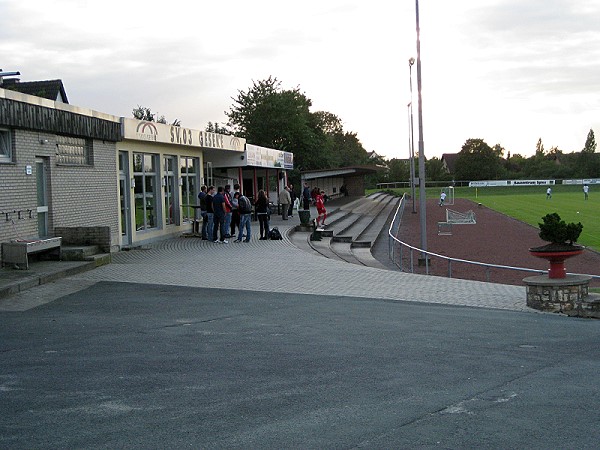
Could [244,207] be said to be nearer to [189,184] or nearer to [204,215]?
[204,215]

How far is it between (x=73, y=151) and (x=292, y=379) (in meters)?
13.9

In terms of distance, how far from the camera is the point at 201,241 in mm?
25781

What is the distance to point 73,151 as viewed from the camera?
19.7 meters

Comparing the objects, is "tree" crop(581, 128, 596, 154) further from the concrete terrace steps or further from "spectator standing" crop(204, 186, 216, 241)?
"spectator standing" crop(204, 186, 216, 241)

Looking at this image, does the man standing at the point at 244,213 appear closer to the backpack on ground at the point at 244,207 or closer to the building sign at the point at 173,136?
A: the backpack on ground at the point at 244,207

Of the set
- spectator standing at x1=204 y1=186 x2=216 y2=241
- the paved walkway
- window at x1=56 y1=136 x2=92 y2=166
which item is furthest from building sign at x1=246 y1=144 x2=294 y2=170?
window at x1=56 y1=136 x2=92 y2=166

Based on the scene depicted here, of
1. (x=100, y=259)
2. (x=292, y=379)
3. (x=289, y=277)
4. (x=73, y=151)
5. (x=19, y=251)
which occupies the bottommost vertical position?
(x=289, y=277)

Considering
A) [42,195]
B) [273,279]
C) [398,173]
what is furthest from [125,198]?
[398,173]

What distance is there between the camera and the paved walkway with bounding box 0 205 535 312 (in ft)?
46.8

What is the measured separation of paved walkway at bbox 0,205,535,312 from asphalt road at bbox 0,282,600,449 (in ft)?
6.69

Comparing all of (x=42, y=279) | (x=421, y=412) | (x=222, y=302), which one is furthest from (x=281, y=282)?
(x=421, y=412)

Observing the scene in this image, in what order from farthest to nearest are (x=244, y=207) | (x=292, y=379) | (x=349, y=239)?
(x=349, y=239)
(x=244, y=207)
(x=292, y=379)

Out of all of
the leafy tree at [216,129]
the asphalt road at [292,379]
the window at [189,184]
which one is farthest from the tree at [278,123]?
the asphalt road at [292,379]

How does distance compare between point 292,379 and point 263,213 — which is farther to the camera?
point 263,213
